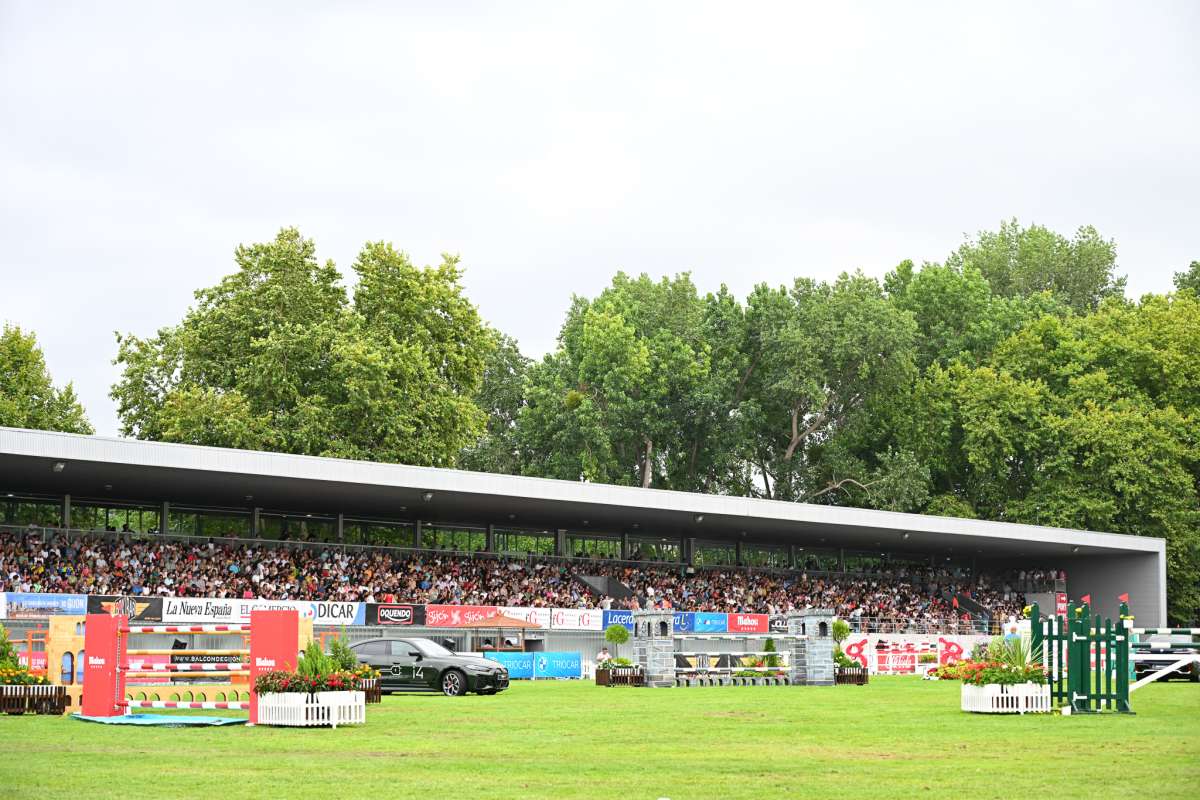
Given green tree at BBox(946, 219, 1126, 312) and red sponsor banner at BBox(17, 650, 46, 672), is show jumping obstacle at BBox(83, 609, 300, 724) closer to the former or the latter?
red sponsor banner at BBox(17, 650, 46, 672)

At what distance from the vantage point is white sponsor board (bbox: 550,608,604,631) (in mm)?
47062

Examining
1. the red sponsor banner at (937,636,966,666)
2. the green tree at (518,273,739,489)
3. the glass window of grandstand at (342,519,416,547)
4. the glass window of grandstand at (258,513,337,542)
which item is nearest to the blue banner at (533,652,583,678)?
the glass window of grandstand at (342,519,416,547)

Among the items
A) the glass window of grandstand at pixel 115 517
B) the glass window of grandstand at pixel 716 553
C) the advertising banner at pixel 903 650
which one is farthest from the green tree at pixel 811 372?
the glass window of grandstand at pixel 115 517

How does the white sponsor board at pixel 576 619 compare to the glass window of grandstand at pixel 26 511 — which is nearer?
the glass window of grandstand at pixel 26 511

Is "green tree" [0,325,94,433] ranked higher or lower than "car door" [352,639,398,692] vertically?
higher

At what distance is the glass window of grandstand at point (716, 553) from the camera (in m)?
64.4

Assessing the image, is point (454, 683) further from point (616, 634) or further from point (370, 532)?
point (370, 532)

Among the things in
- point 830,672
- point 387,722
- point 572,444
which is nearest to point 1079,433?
point 572,444

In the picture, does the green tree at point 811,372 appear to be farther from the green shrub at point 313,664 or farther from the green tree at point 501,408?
the green shrub at point 313,664

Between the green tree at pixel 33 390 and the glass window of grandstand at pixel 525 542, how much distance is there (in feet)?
62.7

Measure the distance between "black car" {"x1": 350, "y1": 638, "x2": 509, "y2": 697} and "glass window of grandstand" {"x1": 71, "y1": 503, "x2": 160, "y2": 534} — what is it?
701 inches

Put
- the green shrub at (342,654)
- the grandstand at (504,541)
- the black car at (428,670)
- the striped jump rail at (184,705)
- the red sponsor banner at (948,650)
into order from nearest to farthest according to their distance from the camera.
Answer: the green shrub at (342,654) → the striped jump rail at (184,705) → the black car at (428,670) → the grandstand at (504,541) → the red sponsor banner at (948,650)

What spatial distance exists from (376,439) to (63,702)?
35999mm

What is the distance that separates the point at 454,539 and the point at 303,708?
37.2m
